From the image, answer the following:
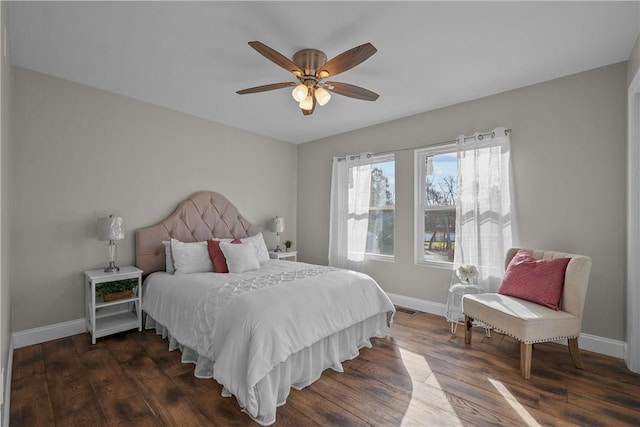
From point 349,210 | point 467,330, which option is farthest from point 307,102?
point 467,330

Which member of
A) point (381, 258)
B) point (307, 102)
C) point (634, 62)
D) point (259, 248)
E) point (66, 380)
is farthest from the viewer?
point (381, 258)

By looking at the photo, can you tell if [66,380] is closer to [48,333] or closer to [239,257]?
[48,333]

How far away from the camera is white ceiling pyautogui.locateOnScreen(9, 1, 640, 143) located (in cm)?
204

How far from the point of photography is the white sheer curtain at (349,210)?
14.7ft

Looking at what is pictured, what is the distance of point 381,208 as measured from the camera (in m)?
4.42

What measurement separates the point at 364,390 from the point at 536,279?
5.83 feet

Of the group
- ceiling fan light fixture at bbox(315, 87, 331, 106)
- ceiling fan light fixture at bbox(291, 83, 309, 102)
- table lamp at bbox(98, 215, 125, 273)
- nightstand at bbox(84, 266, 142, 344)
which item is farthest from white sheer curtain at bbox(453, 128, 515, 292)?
table lamp at bbox(98, 215, 125, 273)

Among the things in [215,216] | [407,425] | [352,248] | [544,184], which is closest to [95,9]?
[215,216]

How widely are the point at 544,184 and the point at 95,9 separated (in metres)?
4.00

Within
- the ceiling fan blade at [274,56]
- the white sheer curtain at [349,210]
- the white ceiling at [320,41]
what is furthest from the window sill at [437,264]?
the ceiling fan blade at [274,56]

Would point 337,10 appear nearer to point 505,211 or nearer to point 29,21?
point 29,21

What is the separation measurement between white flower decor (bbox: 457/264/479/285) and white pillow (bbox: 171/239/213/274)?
8.90 ft

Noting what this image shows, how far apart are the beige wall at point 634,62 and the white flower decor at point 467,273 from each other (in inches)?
80.1

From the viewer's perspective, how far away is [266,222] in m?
4.98
